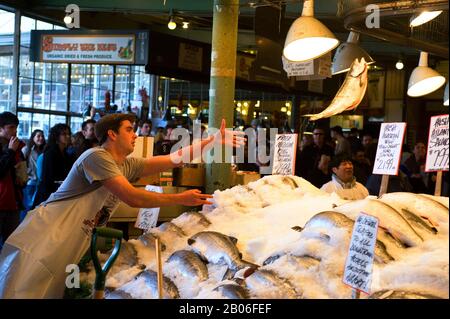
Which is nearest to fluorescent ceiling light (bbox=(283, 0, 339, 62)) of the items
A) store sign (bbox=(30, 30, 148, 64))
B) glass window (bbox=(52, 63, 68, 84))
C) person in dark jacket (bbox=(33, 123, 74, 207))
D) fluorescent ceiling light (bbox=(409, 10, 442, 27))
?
fluorescent ceiling light (bbox=(409, 10, 442, 27))

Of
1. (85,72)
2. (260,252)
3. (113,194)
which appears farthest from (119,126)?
(85,72)

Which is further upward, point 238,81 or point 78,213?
point 238,81

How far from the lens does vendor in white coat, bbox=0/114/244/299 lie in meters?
3.04

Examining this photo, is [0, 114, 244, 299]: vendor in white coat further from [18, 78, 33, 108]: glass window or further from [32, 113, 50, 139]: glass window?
[32, 113, 50, 139]: glass window

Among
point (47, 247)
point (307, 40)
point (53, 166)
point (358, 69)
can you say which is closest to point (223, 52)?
point (307, 40)

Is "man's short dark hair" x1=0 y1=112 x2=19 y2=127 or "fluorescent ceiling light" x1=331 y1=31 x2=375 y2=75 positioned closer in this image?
"fluorescent ceiling light" x1=331 y1=31 x2=375 y2=75

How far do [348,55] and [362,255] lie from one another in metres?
3.07

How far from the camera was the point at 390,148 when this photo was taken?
10.9 ft

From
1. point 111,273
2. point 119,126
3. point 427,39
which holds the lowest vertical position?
point 111,273

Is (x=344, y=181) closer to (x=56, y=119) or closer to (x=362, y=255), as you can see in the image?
(x=362, y=255)

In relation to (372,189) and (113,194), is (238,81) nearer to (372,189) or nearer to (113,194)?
(372,189)

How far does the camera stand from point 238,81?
36.0 ft

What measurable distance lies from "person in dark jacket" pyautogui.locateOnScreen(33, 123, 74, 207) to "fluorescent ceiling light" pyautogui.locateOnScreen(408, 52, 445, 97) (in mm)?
4300
